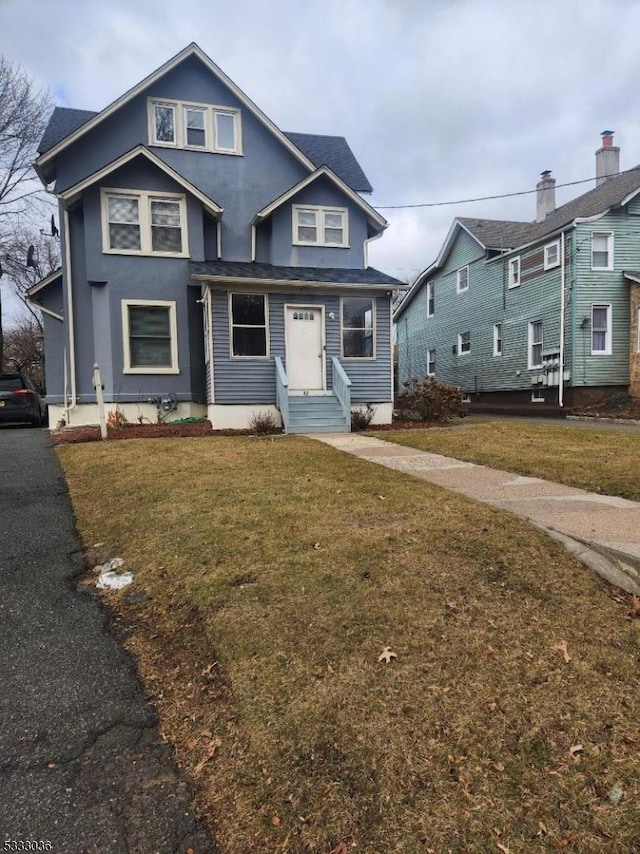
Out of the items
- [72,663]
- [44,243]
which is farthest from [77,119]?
[44,243]

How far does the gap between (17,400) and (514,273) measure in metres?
19.8

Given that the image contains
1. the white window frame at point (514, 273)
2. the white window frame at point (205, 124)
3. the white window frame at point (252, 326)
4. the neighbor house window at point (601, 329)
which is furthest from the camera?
the white window frame at point (514, 273)

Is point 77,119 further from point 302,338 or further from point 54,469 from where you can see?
point 54,469

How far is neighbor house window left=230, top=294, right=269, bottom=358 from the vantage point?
12.9m

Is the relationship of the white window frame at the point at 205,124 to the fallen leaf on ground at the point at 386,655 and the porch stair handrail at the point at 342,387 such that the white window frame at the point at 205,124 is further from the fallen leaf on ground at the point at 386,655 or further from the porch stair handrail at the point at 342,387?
the fallen leaf on ground at the point at 386,655

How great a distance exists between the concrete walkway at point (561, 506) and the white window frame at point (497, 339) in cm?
1744

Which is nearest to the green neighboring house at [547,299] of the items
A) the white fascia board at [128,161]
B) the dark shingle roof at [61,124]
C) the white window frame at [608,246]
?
the white window frame at [608,246]

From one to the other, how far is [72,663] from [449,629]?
192cm

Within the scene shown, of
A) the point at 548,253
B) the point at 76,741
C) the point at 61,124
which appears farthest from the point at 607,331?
the point at 76,741

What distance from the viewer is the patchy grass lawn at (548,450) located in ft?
19.4

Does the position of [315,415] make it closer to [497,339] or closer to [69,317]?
[69,317]

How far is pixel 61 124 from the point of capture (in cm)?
1540

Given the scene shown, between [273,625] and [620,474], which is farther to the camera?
[620,474]

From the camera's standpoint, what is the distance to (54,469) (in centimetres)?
757
